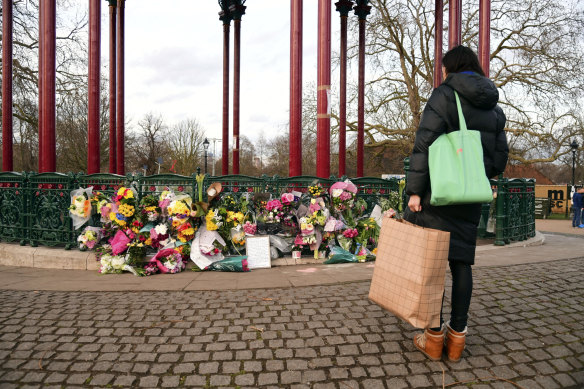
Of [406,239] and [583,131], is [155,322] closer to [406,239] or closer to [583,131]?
[406,239]

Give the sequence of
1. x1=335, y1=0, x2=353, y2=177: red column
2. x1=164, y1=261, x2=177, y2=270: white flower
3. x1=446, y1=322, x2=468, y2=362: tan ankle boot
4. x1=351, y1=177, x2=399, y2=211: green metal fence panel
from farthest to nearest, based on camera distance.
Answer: x1=335, y1=0, x2=353, y2=177: red column → x1=351, y1=177, x2=399, y2=211: green metal fence panel → x1=164, y1=261, x2=177, y2=270: white flower → x1=446, y1=322, x2=468, y2=362: tan ankle boot

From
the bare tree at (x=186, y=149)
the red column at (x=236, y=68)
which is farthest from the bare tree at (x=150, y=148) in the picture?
the red column at (x=236, y=68)

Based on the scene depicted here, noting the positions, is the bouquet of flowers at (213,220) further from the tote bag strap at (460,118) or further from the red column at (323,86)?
the tote bag strap at (460,118)

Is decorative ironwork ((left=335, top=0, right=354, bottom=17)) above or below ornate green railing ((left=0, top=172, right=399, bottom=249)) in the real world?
above

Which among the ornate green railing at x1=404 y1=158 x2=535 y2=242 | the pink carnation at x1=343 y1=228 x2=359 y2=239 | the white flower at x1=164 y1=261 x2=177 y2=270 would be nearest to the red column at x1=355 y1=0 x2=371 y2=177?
the ornate green railing at x1=404 y1=158 x2=535 y2=242

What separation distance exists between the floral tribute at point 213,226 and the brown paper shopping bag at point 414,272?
320 cm

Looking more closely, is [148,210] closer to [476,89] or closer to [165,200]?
[165,200]

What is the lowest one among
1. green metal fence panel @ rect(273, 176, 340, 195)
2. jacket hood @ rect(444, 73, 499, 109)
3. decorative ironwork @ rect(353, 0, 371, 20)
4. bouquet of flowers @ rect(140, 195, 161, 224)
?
bouquet of flowers @ rect(140, 195, 161, 224)

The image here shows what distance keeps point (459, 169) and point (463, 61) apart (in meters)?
0.80

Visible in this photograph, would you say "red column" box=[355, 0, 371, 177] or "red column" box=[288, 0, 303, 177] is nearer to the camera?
"red column" box=[288, 0, 303, 177]

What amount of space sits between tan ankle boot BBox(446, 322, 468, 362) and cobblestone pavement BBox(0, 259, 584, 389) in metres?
0.06

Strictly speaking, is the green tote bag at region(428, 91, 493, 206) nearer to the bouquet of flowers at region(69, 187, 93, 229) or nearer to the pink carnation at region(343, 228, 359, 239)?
the pink carnation at region(343, 228, 359, 239)

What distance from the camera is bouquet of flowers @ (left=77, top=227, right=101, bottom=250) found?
5.54m

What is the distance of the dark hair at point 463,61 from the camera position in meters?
2.50
